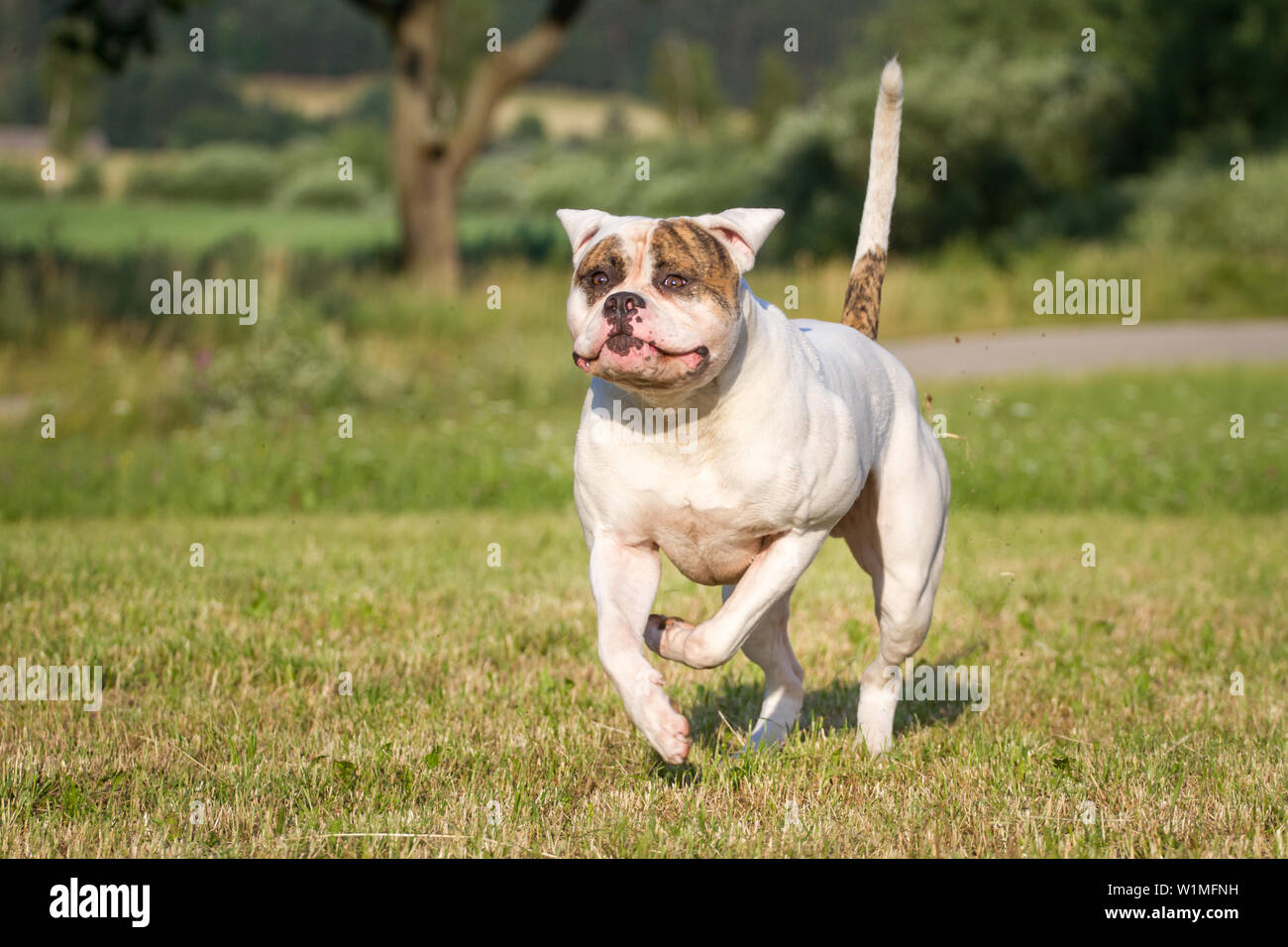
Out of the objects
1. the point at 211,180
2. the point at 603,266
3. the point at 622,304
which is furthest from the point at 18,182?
the point at 622,304

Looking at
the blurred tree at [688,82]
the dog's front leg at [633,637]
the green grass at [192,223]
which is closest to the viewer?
the dog's front leg at [633,637]

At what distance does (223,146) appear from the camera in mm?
70375

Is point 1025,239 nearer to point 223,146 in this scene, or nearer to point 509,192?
point 509,192

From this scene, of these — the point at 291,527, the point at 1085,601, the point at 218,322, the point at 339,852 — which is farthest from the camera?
the point at 218,322

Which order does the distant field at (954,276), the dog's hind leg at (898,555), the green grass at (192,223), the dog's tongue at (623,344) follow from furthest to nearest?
1. the green grass at (192,223)
2. the distant field at (954,276)
3. the dog's hind leg at (898,555)
4. the dog's tongue at (623,344)

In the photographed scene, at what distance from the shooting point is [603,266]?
3.77m

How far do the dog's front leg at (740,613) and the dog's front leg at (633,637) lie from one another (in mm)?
92

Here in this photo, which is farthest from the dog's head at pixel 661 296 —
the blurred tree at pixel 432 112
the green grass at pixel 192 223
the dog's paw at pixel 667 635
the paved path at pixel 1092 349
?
the green grass at pixel 192 223

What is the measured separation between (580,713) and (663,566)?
10.9 ft

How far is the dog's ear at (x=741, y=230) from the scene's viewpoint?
151 inches

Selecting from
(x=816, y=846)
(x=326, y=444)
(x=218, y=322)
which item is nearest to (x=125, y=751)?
(x=816, y=846)

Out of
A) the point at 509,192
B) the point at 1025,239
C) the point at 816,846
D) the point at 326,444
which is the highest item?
the point at 509,192

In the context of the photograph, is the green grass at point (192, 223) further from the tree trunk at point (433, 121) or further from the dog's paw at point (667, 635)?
the dog's paw at point (667, 635)

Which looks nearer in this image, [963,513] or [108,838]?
[108,838]
